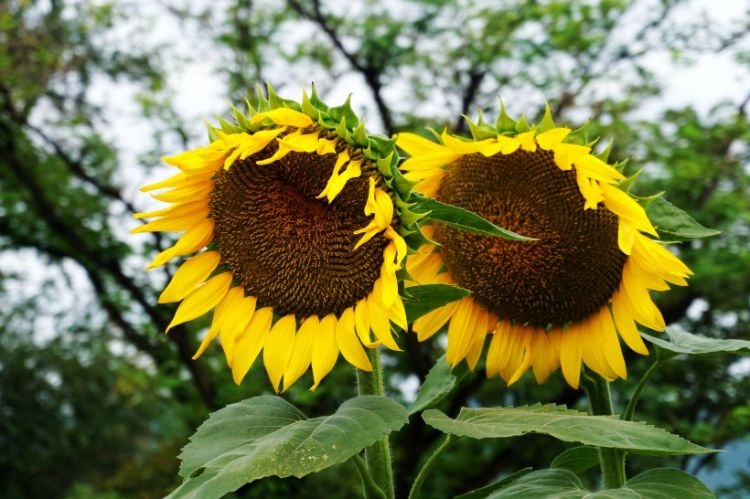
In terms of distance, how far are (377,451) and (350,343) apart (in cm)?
14

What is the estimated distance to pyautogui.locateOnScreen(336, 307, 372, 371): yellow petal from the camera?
3.09 ft

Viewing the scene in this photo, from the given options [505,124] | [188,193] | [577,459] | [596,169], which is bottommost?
[577,459]

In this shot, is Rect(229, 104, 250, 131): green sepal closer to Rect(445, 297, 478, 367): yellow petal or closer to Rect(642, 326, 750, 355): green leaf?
Rect(445, 297, 478, 367): yellow petal

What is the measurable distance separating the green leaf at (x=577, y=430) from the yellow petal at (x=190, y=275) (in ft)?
1.21

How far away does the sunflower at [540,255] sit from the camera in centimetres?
106

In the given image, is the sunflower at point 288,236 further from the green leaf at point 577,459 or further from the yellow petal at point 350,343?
the green leaf at point 577,459

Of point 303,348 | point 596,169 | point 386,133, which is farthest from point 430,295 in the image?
point 386,133

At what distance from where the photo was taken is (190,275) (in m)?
1.07

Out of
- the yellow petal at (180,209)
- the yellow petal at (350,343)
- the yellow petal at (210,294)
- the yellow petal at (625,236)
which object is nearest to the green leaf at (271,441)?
the yellow petal at (350,343)

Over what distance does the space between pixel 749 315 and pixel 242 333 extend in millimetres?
4592

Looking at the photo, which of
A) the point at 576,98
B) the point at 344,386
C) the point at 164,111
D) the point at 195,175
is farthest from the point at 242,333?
the point at 164,111

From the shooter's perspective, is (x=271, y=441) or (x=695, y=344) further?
(x=695, y=344)

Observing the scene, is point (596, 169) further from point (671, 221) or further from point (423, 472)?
point (423, 472)

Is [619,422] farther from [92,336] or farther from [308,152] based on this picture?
[92,336]
